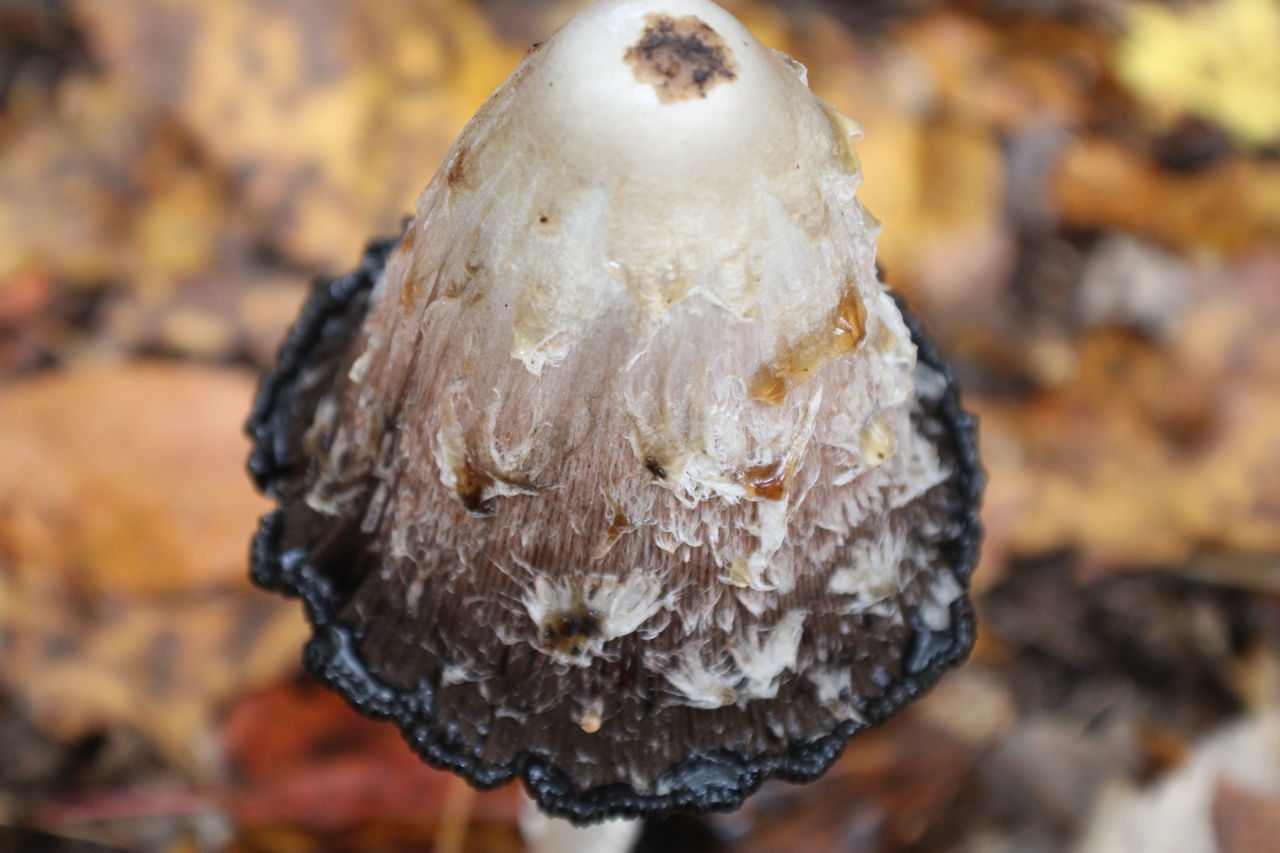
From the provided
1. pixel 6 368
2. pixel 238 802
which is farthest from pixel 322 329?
pixel 6 368

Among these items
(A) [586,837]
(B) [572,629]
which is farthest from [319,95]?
(B) [572,629]

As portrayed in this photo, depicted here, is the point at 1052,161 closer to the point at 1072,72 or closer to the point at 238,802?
the point at 1072,72

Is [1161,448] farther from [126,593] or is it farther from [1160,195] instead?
[126,593]

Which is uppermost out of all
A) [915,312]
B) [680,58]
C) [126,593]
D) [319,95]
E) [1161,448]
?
[680,58]

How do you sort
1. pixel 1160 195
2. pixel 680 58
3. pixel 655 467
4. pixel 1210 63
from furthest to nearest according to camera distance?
pixel 1210 63, pixel 1160 195, pixel 655 467, pixel 680 58

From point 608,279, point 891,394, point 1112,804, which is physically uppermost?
point 608,279

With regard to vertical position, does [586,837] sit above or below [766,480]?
below
